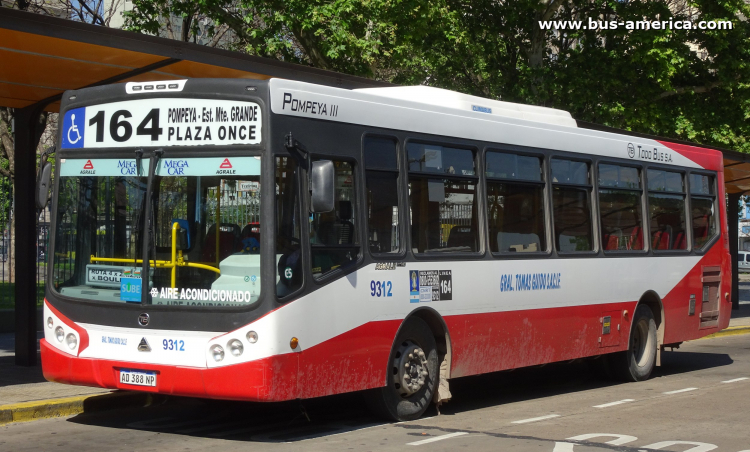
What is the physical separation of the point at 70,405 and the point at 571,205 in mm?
5984

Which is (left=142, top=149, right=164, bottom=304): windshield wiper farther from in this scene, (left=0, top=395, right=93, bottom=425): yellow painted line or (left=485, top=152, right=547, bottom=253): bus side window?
(left=485, top=152, right=547, bottom=253): bus side window

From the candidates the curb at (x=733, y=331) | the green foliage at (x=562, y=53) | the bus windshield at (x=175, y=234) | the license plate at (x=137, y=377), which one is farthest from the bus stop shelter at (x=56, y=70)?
the curb at (x=733, y=331)

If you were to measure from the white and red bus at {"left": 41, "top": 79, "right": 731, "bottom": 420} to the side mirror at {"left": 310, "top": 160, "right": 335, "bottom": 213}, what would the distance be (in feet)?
0.06

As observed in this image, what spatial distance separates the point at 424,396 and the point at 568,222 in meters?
3.22

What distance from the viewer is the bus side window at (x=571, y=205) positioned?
11.3m

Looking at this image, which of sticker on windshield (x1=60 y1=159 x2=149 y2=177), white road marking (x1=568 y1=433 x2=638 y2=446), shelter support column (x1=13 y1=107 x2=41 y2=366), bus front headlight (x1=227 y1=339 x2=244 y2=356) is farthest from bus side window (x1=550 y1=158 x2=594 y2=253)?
shelter support column (x1=13 y1=107 x2=41 y2=366)

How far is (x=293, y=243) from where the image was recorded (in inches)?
312

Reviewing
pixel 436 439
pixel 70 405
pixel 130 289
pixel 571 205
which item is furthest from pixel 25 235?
pixel 571 205

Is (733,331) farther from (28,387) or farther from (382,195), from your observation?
(28,387)

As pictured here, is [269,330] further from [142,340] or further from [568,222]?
[568,222]

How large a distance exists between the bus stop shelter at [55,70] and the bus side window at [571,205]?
2677 millimetres

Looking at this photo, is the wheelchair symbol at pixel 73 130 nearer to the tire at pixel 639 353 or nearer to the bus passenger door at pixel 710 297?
the tire at pixel 639 353

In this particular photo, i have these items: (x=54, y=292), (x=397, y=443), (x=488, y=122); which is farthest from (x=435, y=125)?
(x=54, y=292)

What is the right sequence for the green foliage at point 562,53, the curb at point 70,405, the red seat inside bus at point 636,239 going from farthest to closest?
the green foliage at point 562,53
the red seat inside bus at point 636,239
the curb at point 70,405
